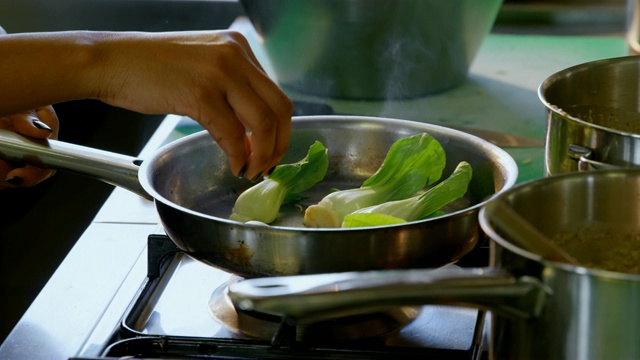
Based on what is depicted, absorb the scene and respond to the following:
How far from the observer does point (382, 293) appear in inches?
23.9

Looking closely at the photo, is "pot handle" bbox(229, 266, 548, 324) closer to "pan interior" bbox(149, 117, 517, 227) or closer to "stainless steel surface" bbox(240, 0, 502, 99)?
"pan interior" bbox(149, 117, 517, 227)

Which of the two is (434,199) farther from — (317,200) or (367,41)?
(367,41)

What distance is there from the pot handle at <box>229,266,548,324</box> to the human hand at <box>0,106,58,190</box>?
2.01 feet

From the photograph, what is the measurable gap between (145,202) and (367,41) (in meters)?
0.56

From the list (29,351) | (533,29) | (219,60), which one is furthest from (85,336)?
(533,29)

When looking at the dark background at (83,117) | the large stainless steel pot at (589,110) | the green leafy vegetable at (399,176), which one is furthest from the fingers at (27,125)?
the dark background at (83,117)

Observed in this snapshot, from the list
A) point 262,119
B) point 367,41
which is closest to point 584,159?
point 262,119

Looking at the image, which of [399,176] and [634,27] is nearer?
[399,176]

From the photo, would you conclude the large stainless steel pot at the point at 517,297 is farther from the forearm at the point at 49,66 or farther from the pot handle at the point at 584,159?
the forearm at the point at 49,66

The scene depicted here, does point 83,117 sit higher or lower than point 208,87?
lower

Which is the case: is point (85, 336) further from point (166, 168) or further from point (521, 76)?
point (521, 76)

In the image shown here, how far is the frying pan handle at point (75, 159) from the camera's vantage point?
107 centimetres

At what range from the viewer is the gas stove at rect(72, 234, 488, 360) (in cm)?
91

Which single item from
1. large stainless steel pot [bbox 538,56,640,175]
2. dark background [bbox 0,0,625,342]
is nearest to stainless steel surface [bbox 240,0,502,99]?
dark background [bbox 0,0,625,342]
